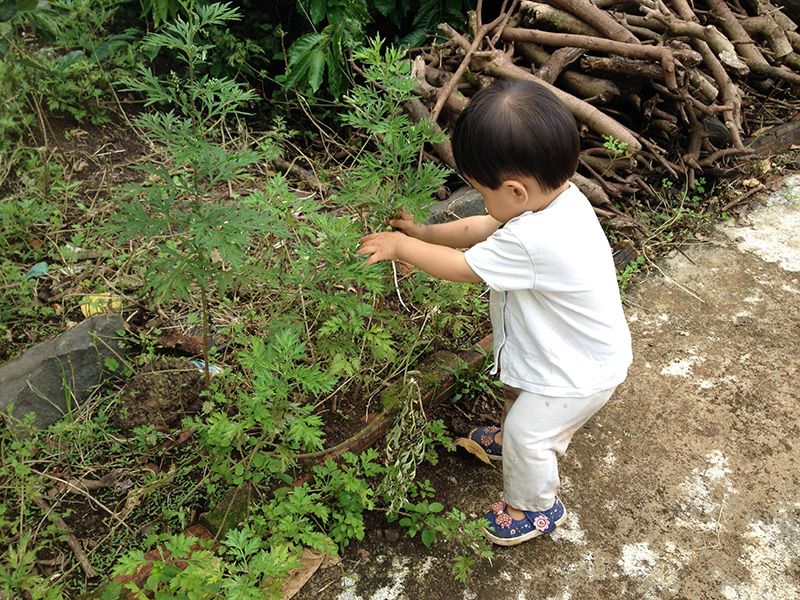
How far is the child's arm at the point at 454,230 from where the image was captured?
7.84 ft

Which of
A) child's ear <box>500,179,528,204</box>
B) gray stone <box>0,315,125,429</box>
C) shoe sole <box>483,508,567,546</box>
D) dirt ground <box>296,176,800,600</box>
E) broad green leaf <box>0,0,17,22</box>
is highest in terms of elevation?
broad green leaf <box>0,0,17,22</box>

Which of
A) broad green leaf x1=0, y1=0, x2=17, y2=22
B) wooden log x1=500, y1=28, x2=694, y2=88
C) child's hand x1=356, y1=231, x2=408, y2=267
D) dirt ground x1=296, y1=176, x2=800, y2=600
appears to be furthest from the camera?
wooden log x1=500, y1=28, x2=694, y2=88

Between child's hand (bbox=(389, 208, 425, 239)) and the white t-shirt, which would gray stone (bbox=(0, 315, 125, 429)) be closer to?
child's hand (bbox=(389, 208, 425, 239))

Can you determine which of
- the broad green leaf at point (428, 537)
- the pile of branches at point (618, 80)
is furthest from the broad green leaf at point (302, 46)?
the broad green leaf at point (428, 537)

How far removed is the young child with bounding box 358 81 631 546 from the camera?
1938 millimetres

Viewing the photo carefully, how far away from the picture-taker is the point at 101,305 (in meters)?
3.08

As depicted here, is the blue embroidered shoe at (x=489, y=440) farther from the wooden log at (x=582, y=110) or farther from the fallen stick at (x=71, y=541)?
the wooden log at (x=582, y=110)

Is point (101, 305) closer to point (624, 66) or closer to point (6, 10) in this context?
point (6, 10)

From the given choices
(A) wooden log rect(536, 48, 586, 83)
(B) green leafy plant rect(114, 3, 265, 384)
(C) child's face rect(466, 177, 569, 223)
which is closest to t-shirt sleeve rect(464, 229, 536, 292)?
(C) child's face rect(466, 177, 569, 223)

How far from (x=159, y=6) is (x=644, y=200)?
3.49m

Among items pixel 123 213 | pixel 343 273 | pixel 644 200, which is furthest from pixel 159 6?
pixel 644 200

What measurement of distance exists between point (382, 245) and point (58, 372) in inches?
64.2

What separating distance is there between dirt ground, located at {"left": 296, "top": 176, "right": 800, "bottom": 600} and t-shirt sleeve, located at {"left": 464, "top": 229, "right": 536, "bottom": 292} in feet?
3.33

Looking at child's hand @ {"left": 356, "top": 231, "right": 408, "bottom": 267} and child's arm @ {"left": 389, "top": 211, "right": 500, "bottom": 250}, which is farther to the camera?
child's arm @ {"left": 389, "top": 211, "right": 500, "bottom": 250}
